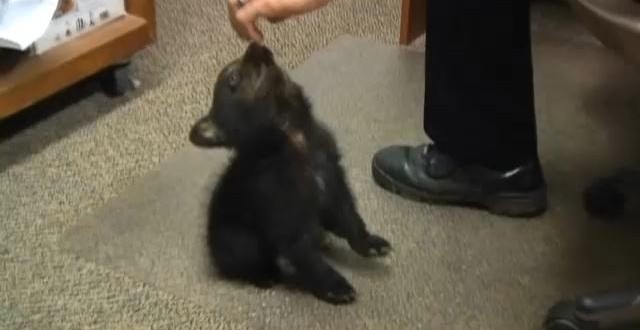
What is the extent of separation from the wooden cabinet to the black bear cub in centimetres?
39

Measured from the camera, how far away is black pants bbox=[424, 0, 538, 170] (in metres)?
1.37

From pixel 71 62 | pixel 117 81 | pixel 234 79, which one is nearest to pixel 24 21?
pixel 71 62

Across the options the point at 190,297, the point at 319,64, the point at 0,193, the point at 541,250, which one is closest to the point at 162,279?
the point at 190,297

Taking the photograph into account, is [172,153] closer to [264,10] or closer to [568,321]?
[264,10]

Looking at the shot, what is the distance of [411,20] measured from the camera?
1951 mm

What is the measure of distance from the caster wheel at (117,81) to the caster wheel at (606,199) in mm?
808

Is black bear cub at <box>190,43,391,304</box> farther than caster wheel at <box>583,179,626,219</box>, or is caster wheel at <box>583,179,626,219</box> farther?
caster wheel at <box>583,179,626,219</box>

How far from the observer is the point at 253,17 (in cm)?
117

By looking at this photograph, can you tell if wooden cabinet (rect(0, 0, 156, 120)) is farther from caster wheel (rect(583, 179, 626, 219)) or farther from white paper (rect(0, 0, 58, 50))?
caster wheel (rect(583, 179, 626, 219))

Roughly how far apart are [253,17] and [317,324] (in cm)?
38

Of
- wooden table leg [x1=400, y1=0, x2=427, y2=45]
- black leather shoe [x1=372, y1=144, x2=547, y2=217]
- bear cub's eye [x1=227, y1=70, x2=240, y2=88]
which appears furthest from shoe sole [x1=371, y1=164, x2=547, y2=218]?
wooden table leg [x1=400, y1=0, x2=427, y2=45]

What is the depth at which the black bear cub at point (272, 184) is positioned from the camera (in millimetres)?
1255

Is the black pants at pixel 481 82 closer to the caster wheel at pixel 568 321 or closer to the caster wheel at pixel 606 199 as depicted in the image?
the caster wheel at pixel 606 199

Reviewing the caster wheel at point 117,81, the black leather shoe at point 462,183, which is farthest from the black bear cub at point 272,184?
the caster wheel at point 117,81
